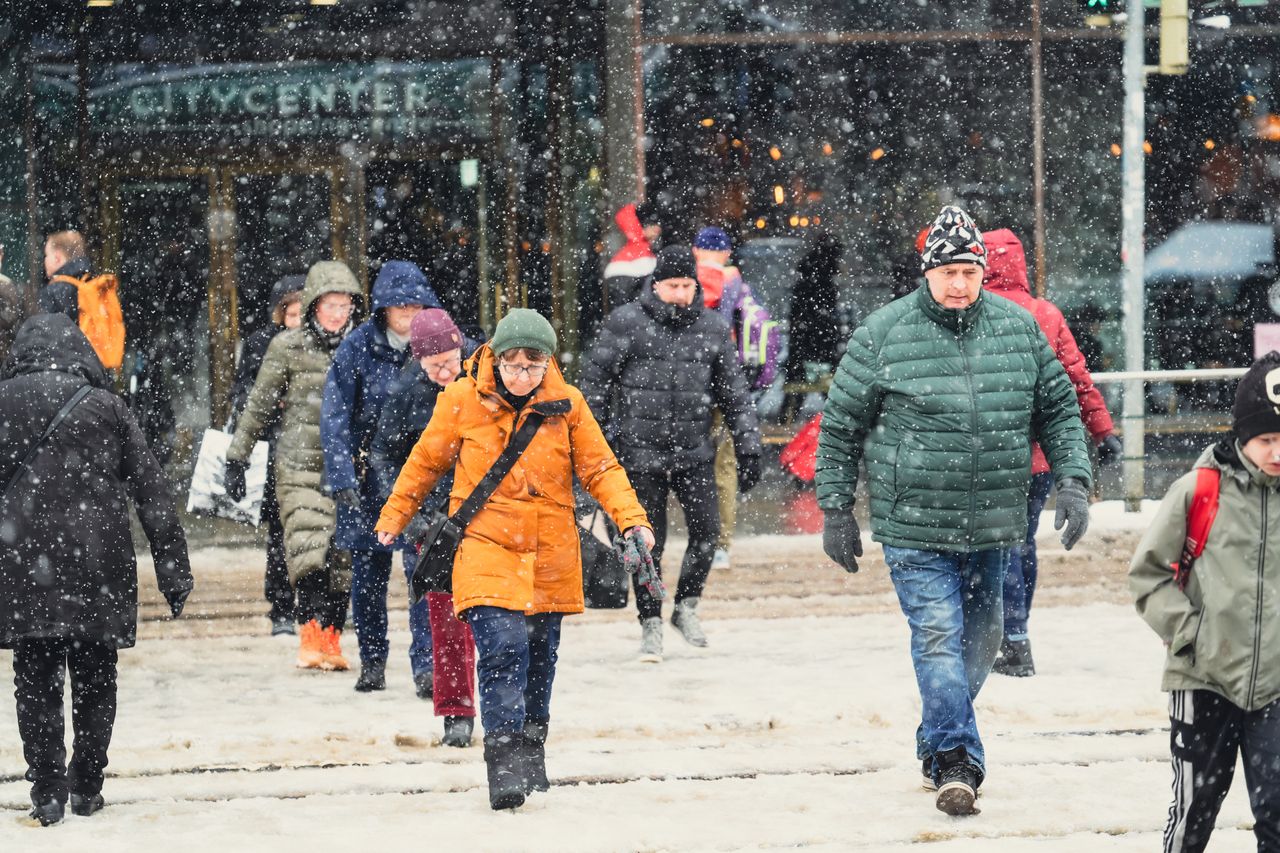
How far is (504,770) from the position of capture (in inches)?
259

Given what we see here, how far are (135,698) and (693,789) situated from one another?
3054 millimetres

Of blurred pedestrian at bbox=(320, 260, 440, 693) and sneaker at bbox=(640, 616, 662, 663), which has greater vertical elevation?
blurred pedestrian at bbox=(320, 260, 440, 693)

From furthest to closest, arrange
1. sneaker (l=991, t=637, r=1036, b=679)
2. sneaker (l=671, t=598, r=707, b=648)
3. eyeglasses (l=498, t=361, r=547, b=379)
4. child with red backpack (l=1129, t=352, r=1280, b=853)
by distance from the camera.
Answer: sneaker (l=671, t=598, r=707, b=648)
sneaker (l=991, t=637, r=1036, b=679)
eyeglasses (l=498, t=361, r=547, b=379)
child with red backpack (l=1129, t=352, r=1280, b=853)

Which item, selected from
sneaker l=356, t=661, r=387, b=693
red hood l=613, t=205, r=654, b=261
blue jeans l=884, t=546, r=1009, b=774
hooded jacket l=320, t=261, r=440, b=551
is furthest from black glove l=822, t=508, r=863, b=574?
red hood l=613, t=205, r=654, b=261

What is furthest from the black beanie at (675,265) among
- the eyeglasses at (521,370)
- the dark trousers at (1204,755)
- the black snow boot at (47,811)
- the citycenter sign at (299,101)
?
the citycenter sign at (299,101)

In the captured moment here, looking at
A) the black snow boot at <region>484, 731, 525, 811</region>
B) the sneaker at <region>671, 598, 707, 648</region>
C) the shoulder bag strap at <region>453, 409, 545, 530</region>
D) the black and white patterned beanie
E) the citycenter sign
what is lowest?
the sneaker at <region>671, 598, 707, 648</region>

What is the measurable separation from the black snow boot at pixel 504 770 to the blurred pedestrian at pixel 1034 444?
2820 mm

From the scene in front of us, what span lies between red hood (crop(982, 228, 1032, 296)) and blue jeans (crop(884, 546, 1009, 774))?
7.23 ft

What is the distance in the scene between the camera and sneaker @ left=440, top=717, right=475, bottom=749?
7.66m

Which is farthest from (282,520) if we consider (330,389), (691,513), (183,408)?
(183,408)

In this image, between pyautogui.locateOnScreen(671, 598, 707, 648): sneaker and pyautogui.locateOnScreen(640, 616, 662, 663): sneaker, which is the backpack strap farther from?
pyautogui.locateOnScreen(671, 598, 707, 648): sneaker

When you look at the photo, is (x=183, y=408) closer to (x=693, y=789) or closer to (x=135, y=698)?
(x=135, y=698)

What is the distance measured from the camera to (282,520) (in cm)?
970

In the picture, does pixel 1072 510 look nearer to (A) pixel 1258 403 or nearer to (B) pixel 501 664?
(A) pixel 1258 403
